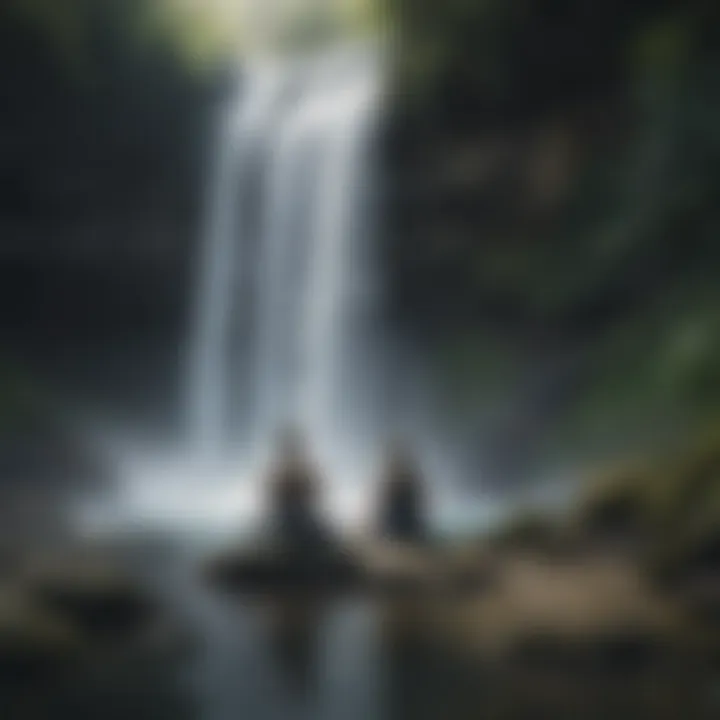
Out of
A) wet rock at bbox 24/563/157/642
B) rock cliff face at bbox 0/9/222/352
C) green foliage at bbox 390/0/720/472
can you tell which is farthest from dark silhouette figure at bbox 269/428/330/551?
rock cliff face at bbox 0/9/222/352

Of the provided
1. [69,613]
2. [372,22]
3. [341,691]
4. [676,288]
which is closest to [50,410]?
[69,613]

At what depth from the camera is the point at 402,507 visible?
4703 millimetres

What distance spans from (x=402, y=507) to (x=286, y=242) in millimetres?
1211

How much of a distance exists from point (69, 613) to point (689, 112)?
9.63 ft

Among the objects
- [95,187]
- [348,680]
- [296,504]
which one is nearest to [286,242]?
[95,187]

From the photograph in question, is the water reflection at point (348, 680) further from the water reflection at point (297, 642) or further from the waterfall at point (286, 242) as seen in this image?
the waterfall at point (286, 242)

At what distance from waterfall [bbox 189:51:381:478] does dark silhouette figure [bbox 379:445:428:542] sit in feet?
1.35

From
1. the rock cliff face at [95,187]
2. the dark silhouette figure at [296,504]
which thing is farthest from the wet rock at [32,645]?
the rock cliff face at [95,187]

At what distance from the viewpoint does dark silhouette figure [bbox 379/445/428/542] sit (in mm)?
4680

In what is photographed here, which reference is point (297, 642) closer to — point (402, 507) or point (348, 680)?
point (348, 680)

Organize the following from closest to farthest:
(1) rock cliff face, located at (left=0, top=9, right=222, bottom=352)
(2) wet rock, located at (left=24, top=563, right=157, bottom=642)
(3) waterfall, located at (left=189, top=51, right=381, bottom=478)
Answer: (2) wet rock, located at (left=24, top=563, right=157, bottom=642), (3) waterfall, located at (left=189, top=51, right=381, bottom=478), (1) rock cliff face, located at (left=0, top=9, right=222, bottom=352)

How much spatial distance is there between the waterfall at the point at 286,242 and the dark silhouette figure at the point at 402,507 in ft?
1.35

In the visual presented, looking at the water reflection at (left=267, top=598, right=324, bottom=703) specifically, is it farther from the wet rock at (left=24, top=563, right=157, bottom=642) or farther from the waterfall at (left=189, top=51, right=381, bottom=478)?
the waterfall at (left=189, top=51, right=381, bottom=478)

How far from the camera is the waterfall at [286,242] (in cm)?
503
